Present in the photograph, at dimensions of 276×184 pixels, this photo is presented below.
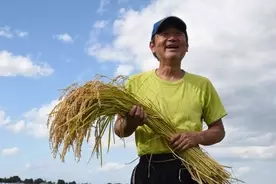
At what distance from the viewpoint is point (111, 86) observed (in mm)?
4512

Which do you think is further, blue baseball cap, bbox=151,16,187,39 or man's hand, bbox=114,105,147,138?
blue baseball cap, bbox=151,16,187,39

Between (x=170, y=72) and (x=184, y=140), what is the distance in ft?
1.75

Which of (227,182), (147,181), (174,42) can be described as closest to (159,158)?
(147,181)

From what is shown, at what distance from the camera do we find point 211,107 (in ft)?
15.5

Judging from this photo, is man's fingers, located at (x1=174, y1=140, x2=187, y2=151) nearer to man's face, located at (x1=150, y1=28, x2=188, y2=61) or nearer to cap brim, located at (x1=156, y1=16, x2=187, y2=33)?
man's face, located at (x1=150, y1=28, x2=188, y2=61)

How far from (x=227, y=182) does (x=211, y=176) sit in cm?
14

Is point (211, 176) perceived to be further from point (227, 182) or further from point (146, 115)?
point (146, 115)

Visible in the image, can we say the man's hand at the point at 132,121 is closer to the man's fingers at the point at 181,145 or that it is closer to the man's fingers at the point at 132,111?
the man's fingers at the point at 132,111

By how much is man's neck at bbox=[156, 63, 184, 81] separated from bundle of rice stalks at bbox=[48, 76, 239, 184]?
0.27m

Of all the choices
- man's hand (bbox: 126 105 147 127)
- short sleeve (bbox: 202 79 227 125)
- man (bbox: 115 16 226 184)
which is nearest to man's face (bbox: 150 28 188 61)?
man (bbox: 115 16 226 184)

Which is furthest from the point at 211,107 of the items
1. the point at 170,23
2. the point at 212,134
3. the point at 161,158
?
the point at 170,23

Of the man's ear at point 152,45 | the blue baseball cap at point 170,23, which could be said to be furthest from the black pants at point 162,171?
the blue baseball cap at point 170,23

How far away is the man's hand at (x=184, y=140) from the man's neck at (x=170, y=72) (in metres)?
0.46

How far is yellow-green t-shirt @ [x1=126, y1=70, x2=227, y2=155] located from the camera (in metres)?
4.57
